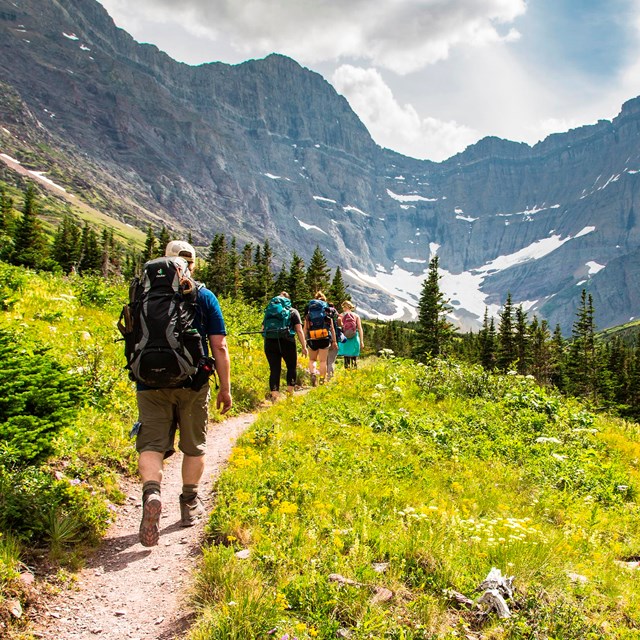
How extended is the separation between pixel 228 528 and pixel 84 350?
20.8ft

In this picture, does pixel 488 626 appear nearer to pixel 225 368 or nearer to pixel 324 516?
pixel 324 516

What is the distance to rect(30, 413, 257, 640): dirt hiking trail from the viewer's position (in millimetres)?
3803

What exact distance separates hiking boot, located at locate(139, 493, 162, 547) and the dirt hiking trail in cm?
26

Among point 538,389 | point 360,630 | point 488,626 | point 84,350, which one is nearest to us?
point 360,630

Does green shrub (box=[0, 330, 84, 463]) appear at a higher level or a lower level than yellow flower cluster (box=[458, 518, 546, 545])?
higher

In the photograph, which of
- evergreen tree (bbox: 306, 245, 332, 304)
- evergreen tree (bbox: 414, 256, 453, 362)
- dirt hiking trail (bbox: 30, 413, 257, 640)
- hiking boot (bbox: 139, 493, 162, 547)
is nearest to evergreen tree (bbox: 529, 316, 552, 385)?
evergreen tree (bbox: 414, 256, 453, 362)

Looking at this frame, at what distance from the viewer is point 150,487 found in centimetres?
496

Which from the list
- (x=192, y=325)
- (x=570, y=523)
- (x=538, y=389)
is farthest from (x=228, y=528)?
(x=538, y=389)

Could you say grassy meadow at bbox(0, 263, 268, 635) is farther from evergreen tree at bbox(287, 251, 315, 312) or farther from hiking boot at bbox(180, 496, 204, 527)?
evergreen tree at bbox(287, 251, 315, 312)

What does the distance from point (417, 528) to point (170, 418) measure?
300cm

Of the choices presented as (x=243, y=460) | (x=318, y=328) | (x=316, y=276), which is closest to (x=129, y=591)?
(x=243, y=460)

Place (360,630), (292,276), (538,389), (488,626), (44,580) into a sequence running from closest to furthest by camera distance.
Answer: (360,630), (488,626), (44,580), (538,389), (292,276)

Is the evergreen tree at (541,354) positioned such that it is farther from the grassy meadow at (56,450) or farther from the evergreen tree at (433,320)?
the grassy meadow at (56,450)

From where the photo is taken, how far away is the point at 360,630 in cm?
335
